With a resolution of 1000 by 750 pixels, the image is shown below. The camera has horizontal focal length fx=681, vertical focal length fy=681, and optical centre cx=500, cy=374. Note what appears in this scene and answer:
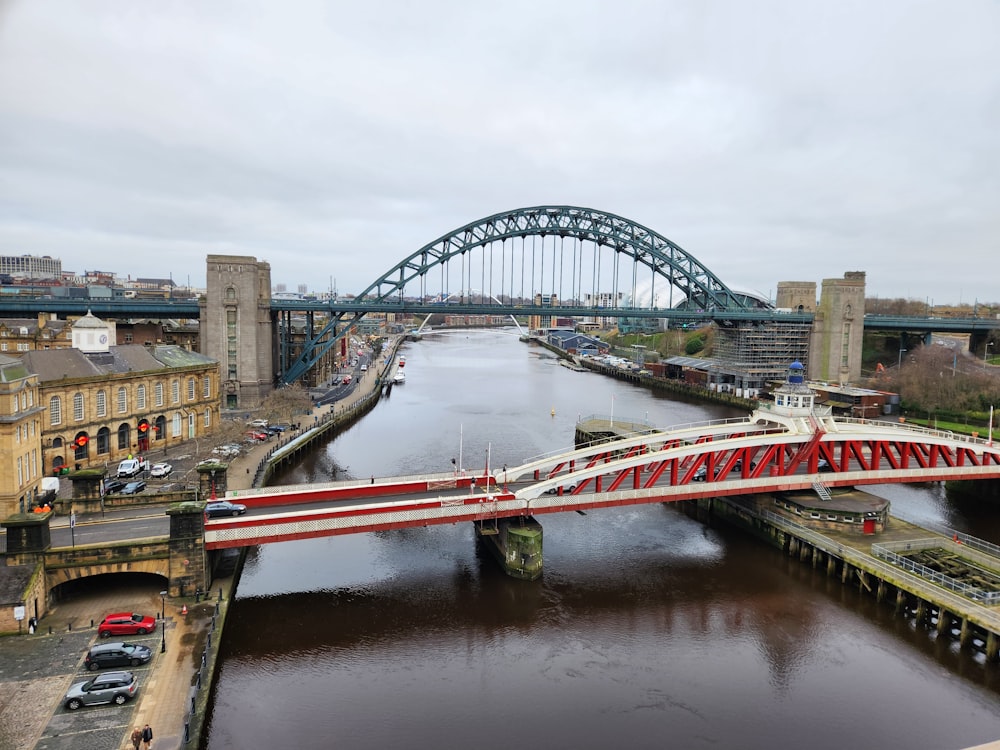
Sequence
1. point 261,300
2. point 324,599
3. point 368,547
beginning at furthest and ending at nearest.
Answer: point 261,300 < point 368,547 < point 324,599

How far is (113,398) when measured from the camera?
126ft

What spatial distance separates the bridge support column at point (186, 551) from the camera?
2200cm

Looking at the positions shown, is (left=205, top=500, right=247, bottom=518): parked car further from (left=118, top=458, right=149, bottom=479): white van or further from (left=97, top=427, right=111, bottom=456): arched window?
(left=97, top=427, right=111, bottom=456): arched window

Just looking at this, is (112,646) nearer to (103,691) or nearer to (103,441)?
(103,691)

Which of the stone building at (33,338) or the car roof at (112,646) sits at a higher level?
the stone building at (33,338)

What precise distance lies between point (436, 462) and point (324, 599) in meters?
20.8

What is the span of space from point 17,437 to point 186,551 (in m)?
10.3

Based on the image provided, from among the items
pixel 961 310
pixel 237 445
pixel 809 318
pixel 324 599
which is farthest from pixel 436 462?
pixel 961 310

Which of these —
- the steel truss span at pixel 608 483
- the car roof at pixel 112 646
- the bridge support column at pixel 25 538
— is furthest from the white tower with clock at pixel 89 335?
the car roof at pixel 112 646

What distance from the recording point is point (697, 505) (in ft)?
120

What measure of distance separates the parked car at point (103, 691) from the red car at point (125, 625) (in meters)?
2.50

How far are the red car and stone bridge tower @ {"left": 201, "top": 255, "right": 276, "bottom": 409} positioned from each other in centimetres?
4083

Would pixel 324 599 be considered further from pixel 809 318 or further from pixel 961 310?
pixel 961 310

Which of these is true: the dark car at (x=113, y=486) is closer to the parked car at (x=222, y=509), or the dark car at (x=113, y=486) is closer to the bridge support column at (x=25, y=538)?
the parked car at (x=222, y=509)
